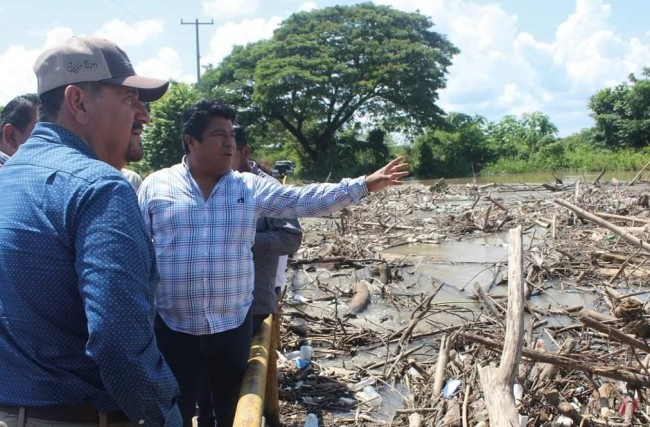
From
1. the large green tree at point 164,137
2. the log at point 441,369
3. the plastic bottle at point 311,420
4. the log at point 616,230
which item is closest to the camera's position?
the log at point 616,230

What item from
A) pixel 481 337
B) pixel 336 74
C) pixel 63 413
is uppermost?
pixel 336 74

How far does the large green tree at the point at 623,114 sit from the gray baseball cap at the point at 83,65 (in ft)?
117

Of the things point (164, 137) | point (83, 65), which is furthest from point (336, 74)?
point (83, 65)

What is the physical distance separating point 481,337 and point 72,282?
8.46 ft

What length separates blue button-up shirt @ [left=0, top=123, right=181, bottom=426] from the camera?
134 cm

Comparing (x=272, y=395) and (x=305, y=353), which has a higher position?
(x=272, y=395)

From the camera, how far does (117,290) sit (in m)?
1.34

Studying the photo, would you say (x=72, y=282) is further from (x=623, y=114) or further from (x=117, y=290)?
(x=623, y=114)

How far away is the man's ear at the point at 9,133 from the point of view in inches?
133

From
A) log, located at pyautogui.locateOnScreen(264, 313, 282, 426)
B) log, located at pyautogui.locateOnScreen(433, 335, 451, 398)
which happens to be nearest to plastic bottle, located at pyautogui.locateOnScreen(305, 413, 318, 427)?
log, located at pyautogui.locateOnScreen(264, 313, 282, 426)

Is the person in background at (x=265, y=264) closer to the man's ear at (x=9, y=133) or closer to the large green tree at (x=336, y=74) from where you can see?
the man's ear at (x=9, y=133)

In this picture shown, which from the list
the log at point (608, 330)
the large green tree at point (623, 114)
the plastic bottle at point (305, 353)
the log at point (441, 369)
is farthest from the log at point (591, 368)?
the large green tree at point (623, 114)

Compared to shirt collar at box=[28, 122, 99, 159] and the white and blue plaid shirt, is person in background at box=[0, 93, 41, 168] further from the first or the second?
shirt collar at box=[28, 122, 99, 159]

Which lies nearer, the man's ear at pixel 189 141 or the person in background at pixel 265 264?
the man's ear at pixel 189 141
